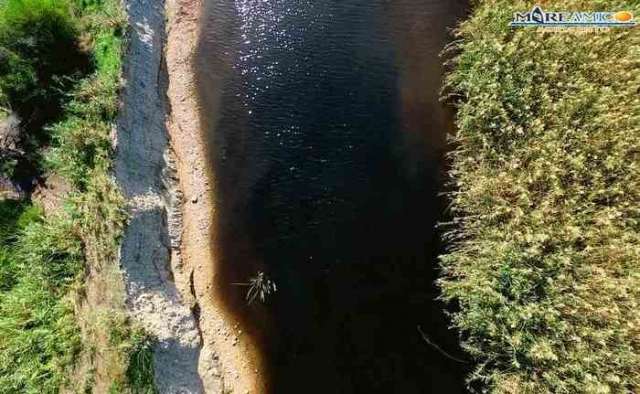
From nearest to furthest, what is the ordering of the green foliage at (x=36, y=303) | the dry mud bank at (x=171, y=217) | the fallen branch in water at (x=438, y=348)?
the green foliage at (x=36, y=303), the fallen branch in water at (x=438, y=348), the dry mud bank at (x=171, y=217)

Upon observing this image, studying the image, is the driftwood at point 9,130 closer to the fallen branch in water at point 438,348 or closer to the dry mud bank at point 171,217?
the dry mud bank at point 171,217

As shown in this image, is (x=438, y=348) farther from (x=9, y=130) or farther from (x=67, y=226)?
(x=9, y=130)

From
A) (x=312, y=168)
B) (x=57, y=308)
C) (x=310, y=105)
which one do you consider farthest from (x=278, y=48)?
(x=57, y=308)

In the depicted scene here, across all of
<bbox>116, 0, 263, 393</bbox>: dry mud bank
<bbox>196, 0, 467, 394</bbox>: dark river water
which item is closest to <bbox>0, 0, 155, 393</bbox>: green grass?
<bbox>116, 0, 263, 393</bbox>: dry mud bank

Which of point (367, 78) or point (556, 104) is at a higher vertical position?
point (556, 104)

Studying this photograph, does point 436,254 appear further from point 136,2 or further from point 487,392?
point 136,2

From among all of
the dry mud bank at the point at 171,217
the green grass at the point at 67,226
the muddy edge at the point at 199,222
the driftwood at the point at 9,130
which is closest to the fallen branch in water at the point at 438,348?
the muddy edge at the point at 199,222
